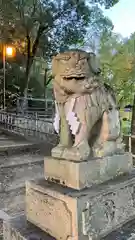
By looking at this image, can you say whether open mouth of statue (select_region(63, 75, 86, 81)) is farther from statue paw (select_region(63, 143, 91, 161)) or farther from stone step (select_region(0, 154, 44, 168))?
stone step (select_region(0, 154, 44, 168))

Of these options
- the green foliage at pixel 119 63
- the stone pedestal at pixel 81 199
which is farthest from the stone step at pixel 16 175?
the green foliage at pixel 119 63

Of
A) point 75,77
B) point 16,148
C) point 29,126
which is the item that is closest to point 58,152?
point 75,77

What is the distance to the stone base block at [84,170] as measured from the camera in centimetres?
153

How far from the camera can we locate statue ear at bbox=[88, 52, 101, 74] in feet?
5.29

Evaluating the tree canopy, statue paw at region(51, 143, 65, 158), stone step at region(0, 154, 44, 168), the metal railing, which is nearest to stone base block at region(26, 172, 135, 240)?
statue paw at region(51, 143, 65, 158)

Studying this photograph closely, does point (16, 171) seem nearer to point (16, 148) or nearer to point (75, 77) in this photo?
point (16, 148)

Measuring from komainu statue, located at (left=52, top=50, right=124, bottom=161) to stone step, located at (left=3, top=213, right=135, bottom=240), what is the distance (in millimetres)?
519

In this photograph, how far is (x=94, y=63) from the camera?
165 cm

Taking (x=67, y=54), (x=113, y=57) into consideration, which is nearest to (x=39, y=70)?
(x=113, y=57)

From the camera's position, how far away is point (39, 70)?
635 inches

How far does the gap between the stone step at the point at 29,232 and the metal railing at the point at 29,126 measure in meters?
4.25

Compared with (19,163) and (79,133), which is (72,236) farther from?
(19,163)

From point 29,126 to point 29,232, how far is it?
5668mm

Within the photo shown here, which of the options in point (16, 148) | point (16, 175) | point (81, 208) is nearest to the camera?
point (81, 208)
